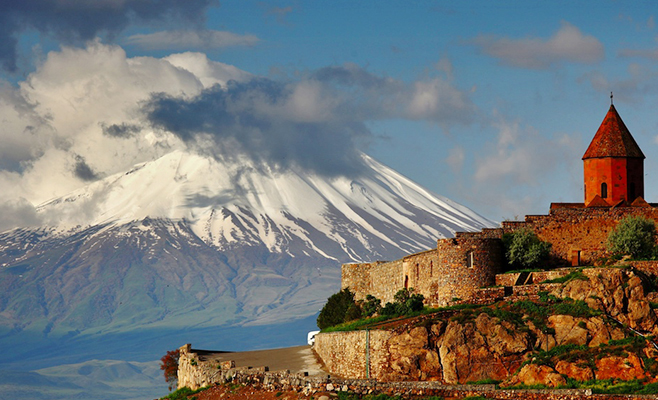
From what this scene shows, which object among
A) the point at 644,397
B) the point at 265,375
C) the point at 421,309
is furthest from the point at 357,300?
the point at 644,397

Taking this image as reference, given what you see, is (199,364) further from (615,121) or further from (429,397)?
(615,121)

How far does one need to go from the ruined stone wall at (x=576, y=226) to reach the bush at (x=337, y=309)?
10.8 metres

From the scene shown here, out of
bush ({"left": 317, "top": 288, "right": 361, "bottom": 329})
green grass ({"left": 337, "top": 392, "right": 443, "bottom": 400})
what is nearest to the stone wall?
bush ({"left": 317, "top": 288, "right": 361, "bottom": 329})

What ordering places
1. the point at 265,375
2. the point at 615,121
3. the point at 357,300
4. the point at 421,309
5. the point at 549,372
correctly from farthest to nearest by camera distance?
the point at 357,300
the point at 615,121
the point at 421,309
the point at 265,375
the point at 549,372

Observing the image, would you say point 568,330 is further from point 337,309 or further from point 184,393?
point 337,309

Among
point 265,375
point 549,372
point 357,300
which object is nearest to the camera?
point 549,372

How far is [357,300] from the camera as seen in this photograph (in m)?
63.8

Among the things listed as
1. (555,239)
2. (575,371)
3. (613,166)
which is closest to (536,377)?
(575,371)

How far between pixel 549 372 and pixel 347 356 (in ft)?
29.8

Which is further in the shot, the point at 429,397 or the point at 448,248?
the point at 448,248

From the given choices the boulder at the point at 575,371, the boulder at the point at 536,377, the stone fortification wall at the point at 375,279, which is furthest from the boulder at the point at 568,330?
the stone fortification wall at the point at 375,279

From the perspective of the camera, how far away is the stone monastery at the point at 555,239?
5072 centimetres

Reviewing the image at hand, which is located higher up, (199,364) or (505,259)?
(505,259)

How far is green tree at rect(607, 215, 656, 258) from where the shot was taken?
2074 inches
